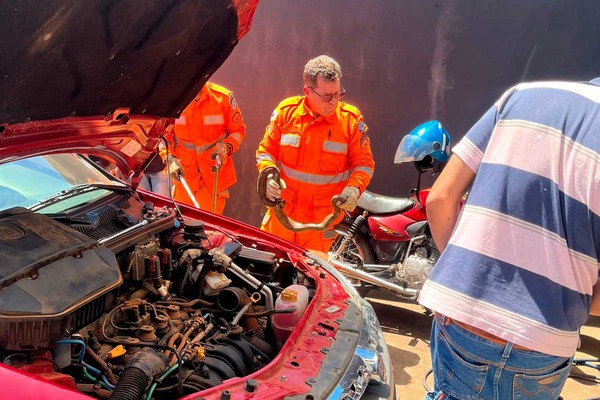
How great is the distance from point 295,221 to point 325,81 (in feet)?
3.43

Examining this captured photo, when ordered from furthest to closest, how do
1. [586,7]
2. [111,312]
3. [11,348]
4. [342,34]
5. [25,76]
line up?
[342,34]
[586,7]
[111,312]
[25,76]
[11,348]

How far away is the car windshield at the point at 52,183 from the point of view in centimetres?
245

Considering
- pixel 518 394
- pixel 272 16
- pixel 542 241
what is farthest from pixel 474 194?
pixel 272 16

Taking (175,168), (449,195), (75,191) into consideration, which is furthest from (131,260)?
(175,168)

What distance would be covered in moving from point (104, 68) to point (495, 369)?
5.61 feet

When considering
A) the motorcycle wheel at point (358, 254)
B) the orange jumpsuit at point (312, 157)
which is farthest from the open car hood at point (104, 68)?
the motorcycle wheel at point (358, 254)

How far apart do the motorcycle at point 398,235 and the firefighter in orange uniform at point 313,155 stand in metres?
A: 0.52

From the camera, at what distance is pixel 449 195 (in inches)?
71.0

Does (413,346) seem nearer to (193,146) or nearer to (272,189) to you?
(272,189)

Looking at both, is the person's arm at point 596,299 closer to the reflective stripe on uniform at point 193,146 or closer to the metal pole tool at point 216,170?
the metal pole tool at point 216,170

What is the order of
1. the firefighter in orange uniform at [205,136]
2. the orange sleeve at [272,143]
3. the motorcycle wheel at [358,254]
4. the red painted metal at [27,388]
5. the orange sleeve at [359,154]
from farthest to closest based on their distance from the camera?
the motorcycle wheel at [358,254], the firefighter in orange uniform at [205,136], the orange sleeve at [272,143], the orange sleeve at [359,154], the red painted metal at [27,388]

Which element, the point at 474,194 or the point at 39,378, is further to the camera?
the point at 474,194

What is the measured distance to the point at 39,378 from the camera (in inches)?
62.0

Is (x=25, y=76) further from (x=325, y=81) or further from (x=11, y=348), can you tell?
(x=325, y=81)
